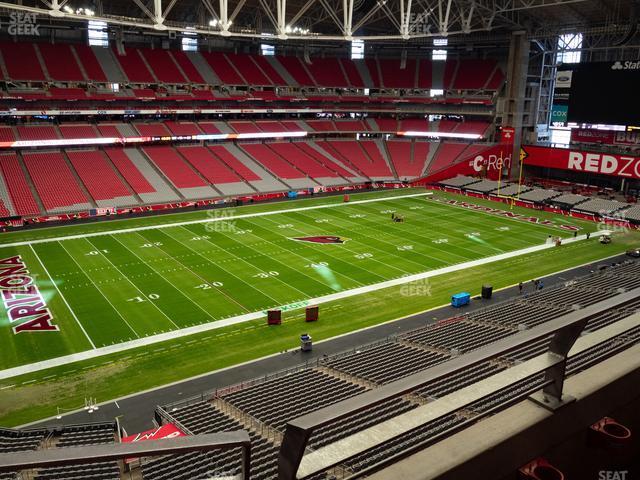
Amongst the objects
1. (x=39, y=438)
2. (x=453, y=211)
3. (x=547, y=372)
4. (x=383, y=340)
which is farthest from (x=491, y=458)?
(x=453, y=211)

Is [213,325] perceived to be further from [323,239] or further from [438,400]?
[438,400]

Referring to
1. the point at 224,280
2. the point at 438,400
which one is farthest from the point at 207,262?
the point at 438,400

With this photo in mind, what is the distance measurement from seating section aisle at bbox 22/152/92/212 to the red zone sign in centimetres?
1289

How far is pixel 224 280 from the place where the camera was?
30438 mm

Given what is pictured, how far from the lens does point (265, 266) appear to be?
32.9 metres

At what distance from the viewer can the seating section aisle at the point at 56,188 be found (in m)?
44.7

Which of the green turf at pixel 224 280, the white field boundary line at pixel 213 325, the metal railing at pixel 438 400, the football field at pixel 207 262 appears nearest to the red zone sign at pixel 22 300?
the football field at pixel 207 262

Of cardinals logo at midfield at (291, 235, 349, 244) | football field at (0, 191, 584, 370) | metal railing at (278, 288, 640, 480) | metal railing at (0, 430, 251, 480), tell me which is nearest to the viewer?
metal railing at (0, 430, 251, 480)

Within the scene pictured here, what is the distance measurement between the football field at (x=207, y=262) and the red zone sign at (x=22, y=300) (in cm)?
6

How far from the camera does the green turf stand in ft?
68.1

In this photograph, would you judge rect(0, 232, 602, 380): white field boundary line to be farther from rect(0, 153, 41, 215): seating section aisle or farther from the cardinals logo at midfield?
rect(0, 153, 41, 215): seating section aisle

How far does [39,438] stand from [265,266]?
1910cm

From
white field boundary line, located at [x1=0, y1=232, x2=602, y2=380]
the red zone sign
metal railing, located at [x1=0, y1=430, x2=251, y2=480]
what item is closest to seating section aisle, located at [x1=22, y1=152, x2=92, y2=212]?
the red zone sign

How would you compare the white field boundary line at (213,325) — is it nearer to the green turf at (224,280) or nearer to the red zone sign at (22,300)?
the green turf at (224,280)
